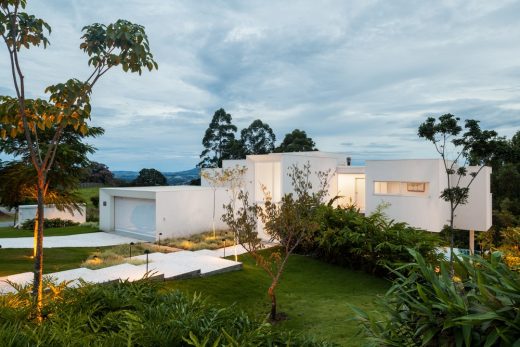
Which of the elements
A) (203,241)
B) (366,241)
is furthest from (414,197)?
(203,241)

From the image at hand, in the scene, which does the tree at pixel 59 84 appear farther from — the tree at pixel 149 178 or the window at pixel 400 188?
the tree at pixel 149 178

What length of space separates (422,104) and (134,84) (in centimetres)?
1477

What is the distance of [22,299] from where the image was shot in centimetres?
530

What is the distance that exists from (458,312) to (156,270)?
10.3 metres

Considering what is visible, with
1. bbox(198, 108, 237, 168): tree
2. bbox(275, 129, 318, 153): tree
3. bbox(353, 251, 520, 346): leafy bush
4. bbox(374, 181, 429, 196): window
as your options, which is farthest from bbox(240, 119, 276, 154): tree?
bbox(353, 251, 520, 346): leafy bush

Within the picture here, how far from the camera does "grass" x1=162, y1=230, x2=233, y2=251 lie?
1717 centimetres

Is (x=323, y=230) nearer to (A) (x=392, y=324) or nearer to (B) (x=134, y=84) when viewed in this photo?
(B) (x=134, y=84)

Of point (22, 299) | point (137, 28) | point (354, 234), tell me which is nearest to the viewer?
point (22, 299)

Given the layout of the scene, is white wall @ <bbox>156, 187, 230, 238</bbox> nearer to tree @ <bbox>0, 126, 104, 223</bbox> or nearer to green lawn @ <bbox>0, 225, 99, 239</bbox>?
green lawn @ <bbox>0, 225, 99, 239</bbox>

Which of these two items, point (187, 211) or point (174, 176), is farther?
point (174, 176)

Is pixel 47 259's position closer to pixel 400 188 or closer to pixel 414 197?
pixel 414 197

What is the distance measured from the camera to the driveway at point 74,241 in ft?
55.3

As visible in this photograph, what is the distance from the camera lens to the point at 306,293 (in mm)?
11547

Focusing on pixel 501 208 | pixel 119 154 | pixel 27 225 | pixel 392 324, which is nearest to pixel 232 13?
pixel 392 324
